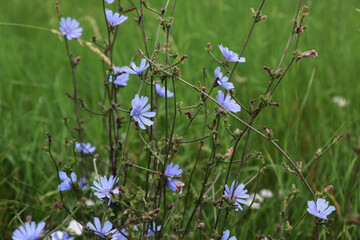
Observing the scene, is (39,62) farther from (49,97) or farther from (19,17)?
(19,17)

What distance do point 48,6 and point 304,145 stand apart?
4.11 metres

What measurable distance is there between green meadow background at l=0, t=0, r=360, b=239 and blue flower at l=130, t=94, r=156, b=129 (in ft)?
1.48

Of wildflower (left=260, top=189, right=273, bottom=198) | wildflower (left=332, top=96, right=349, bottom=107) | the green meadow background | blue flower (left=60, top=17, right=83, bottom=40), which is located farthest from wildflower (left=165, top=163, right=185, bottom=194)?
wildflower (left=332, top=96, right=349, bottom=107)

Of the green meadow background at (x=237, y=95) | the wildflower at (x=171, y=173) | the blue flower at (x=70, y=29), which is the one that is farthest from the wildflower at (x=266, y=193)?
the blue flower at (x=70, y=29)

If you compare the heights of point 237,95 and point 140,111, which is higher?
point 237,95

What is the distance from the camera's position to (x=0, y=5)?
542 centimetres

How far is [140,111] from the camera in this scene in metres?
1.43

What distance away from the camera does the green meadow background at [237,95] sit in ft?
6.81

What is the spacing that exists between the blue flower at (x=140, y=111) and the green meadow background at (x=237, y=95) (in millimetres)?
452

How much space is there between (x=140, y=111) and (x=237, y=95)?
138cm

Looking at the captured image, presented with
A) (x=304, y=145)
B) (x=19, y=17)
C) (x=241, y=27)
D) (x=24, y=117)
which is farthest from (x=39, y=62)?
(x=304, y=145)

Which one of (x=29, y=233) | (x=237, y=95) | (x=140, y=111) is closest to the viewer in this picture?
(x=29, y=233)

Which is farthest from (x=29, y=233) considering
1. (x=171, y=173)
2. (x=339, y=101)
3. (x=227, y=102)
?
(x=339, y=101)

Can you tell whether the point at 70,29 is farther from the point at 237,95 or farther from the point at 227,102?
the point at 237,95
